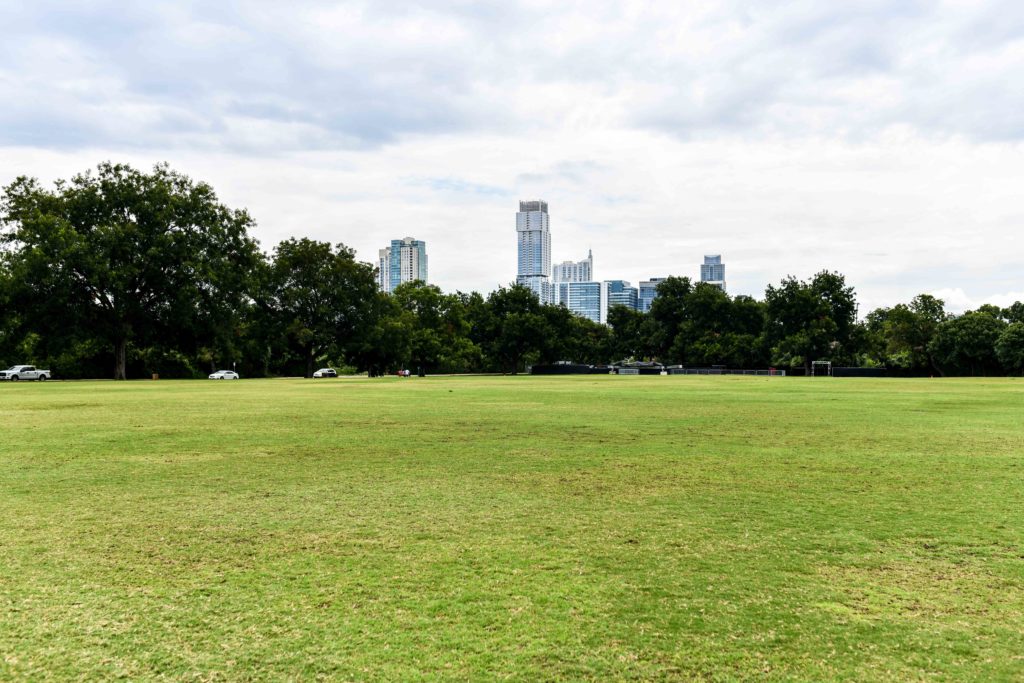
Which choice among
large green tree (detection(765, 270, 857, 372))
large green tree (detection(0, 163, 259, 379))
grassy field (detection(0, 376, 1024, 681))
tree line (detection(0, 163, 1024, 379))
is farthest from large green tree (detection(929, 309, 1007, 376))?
grassy field (detection(0, 376, 1024, 681))

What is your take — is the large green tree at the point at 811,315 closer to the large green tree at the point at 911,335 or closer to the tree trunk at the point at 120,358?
the large green tree at the point at 911,335

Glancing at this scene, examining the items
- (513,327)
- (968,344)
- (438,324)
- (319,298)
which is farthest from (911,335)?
(319,298)

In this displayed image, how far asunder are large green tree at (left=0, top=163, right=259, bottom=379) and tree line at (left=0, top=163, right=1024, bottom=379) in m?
0.12

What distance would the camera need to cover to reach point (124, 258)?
4741cm

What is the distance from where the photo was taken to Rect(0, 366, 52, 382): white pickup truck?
163ft

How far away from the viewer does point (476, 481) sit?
754cm

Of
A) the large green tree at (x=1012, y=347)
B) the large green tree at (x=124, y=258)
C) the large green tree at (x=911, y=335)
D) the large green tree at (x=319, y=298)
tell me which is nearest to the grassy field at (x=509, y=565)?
the large green tree at (x=124, y=258)

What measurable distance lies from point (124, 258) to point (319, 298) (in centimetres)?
1995

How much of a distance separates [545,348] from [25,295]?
179 ft

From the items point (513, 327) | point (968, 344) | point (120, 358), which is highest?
point (513, 327)

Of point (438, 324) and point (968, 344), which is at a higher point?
point (438, 324)

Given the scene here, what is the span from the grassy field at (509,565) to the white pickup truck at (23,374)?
48.7 m

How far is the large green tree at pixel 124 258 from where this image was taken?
4369 cm

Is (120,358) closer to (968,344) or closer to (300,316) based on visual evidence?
(300,316)
